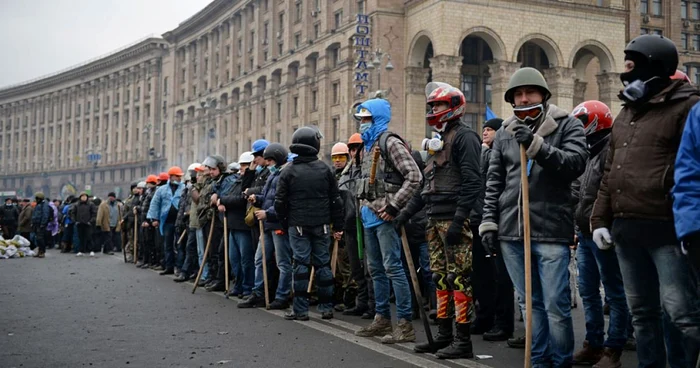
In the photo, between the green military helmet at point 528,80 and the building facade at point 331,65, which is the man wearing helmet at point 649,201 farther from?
the building facade at point 331,65

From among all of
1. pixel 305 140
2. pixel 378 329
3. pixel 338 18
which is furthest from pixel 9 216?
pixel 338 18

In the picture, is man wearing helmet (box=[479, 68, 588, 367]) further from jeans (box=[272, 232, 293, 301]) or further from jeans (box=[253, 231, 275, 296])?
jeans (box=[253, 231, 275, 296])

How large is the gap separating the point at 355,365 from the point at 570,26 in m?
45.2

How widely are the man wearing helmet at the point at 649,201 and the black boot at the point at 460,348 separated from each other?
1978mm

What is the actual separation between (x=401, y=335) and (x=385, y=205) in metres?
1.26

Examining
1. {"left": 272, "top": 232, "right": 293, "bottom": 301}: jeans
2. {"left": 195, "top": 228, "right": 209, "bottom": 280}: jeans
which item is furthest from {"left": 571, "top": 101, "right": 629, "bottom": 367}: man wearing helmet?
{"left": 195, "top": 228, "right": 209, "bottom": 280}: jeans

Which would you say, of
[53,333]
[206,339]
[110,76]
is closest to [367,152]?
[206,339]

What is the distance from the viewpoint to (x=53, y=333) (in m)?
7.88

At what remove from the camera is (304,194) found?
355 inches

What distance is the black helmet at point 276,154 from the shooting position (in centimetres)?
1051

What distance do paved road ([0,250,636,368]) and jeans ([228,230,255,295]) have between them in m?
0.42

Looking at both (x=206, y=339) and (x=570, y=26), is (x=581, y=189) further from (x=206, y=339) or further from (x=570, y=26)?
(x=570, y=26)

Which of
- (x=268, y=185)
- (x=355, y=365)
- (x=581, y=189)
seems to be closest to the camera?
(x=355, y=365)

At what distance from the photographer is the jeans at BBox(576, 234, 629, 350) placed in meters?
6.25
